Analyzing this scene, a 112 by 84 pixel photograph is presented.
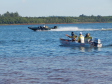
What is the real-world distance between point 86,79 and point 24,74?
163 inches

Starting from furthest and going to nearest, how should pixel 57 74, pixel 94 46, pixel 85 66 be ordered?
1. pixel 94 46
2. pixel 85 66
3. pixel 57 74

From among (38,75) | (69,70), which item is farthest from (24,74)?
(69,70)

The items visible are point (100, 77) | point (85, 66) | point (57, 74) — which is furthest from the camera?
point (85, 66)

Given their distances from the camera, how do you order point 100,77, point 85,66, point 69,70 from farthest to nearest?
point 85,66, point 69,70, point 100,77

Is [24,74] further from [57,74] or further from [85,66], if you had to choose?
[85,66]

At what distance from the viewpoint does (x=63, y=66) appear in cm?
1744

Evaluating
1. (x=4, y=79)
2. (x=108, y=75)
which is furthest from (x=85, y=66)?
(x=4, y=79)

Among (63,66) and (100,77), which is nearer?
(100,77)

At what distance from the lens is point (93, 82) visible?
1309 cm

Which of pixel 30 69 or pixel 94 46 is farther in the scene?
pixel 94 46

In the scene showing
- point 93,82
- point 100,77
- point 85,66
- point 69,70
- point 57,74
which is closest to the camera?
point 93,82

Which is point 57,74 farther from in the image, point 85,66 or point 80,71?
point 85,66

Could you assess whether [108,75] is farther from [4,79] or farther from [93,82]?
[4,79]

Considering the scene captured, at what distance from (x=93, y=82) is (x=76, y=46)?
60.2 ft
